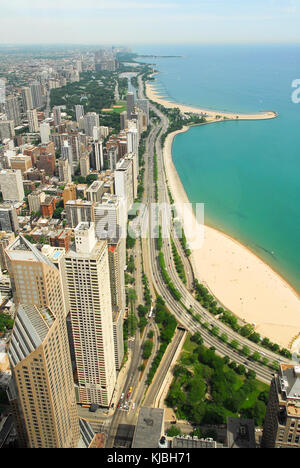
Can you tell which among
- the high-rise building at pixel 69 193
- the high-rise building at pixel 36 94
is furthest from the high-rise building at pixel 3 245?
the high-rise building at pixel 36 94

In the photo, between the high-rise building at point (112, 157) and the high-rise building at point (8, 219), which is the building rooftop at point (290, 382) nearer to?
the high-rise building at point (8, 219)

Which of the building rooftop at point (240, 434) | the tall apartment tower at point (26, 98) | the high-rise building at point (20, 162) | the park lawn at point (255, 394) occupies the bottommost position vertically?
the park lawn at point (255, 394)

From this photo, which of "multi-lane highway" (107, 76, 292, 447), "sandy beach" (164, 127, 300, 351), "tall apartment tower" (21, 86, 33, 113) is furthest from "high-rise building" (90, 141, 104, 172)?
"tall apartment tower" (21, 86, 33, 113)

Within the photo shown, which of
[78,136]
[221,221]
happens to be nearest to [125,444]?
[221,221]

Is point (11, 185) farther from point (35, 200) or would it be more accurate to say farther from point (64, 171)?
point (64, 171)

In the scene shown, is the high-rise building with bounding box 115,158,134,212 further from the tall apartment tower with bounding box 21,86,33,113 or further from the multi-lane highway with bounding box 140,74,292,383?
the tall apartment tower with bounding box 21,86,33,113
